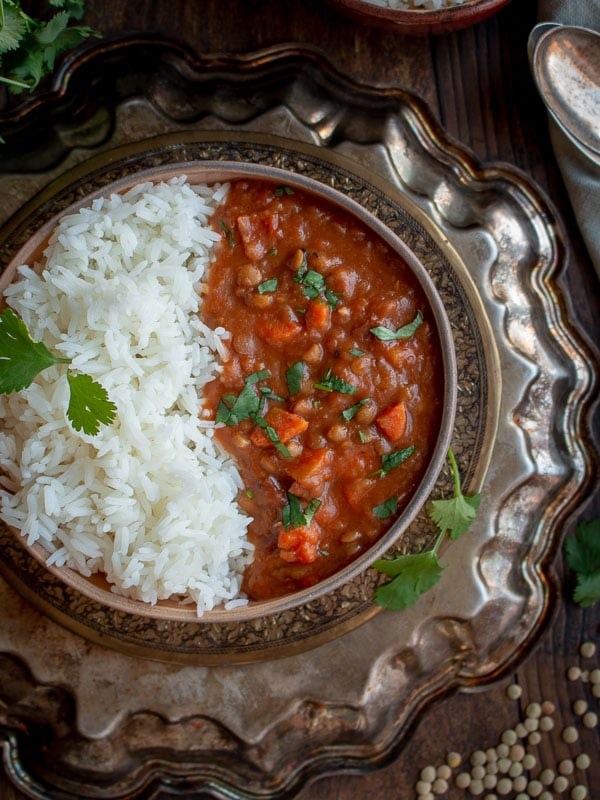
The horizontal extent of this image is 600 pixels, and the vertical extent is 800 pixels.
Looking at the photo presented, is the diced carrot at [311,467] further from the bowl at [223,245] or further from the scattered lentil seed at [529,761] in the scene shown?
the scattered lentil seed at [529,761]

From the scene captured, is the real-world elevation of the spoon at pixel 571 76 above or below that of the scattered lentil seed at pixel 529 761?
above

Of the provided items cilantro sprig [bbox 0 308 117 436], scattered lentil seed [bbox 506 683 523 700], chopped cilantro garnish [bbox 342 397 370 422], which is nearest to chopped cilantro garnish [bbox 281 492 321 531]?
chopped cilantro garnish [bbox 342 397 370 422]

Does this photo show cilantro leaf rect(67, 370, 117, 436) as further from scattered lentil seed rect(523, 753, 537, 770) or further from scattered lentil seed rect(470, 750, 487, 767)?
scattered lentil seed rect(523, 753, 537, 770)

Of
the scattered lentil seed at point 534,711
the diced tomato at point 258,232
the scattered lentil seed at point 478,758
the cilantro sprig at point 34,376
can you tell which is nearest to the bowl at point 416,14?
the diced tomato at point 258,232

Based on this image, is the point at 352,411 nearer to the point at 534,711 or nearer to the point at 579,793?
the point at 534,711

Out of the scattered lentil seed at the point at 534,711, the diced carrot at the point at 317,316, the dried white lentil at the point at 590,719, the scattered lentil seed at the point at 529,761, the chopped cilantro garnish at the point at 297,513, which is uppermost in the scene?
the diced carrot at the point at 317,316

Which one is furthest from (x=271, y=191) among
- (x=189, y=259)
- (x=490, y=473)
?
(x=490, y=473)
